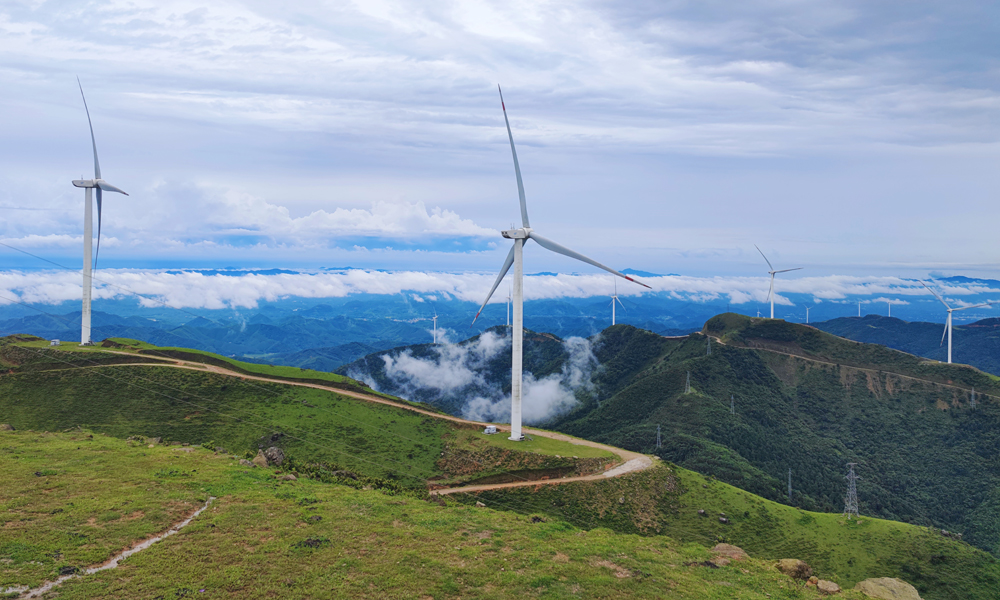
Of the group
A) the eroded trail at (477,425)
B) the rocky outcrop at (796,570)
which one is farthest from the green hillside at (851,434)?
the rocky outcrop at (796,570)

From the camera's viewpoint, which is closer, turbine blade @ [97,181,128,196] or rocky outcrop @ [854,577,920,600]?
rocky outcrop @ [854,577,920,600]

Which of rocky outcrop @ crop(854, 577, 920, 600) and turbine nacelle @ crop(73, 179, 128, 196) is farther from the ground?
turbine nacelle @ crop(73, 179, 128, 196)

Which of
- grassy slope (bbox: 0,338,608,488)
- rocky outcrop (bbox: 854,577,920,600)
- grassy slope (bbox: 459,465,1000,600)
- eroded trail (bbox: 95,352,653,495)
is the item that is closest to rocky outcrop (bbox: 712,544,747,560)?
rocky outcrop (bbox: 854,577,920,600)

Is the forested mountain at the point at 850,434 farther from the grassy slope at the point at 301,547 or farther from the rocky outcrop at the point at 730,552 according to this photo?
the grassy slope at the point at 301,547

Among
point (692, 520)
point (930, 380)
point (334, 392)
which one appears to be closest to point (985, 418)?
point (930, 380)

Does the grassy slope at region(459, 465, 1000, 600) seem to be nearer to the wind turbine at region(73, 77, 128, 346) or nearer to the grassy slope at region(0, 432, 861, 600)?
the grassy slope at region(0, 432, 861, 600)

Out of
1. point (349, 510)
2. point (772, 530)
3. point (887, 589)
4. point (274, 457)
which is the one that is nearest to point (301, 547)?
point (349, 510)
